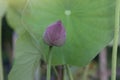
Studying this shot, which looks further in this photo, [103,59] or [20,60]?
[103,59]

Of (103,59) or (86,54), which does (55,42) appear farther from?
(103,59)


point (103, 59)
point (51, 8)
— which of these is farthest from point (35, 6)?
point (103, 59)

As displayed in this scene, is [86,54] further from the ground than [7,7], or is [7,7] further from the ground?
[7,7]
